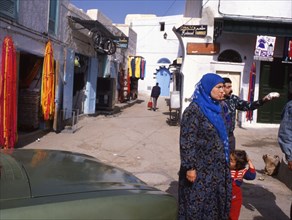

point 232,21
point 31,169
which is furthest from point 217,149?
point 232,21

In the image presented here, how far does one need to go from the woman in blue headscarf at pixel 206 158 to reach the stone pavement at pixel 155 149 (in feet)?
5.24

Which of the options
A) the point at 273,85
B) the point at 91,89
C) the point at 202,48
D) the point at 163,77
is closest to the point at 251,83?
the point at 273,85

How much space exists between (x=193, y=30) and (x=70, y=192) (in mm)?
11652

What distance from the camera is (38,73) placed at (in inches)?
408

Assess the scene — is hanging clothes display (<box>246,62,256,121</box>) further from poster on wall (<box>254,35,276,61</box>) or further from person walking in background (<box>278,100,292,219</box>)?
person walking in background (<box>278,100,292,219</box>)

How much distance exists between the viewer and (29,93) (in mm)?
9773

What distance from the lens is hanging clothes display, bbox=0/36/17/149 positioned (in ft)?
24.2

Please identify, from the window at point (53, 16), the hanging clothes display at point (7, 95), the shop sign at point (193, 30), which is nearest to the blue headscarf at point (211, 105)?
the hanging clothes display at point (7, 95)

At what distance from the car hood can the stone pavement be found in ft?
8.85

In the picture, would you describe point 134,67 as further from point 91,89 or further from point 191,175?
point 191,175

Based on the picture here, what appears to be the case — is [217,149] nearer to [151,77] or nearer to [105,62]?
[105,62]

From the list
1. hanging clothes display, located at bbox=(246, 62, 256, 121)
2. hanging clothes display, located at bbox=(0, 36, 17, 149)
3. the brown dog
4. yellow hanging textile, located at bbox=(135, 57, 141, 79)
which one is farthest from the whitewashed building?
yellow hanging textile, located at bbox=(135, 57, 141, 79)

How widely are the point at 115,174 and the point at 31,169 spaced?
0.59 metres

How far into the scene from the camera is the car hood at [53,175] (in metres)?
1.94
